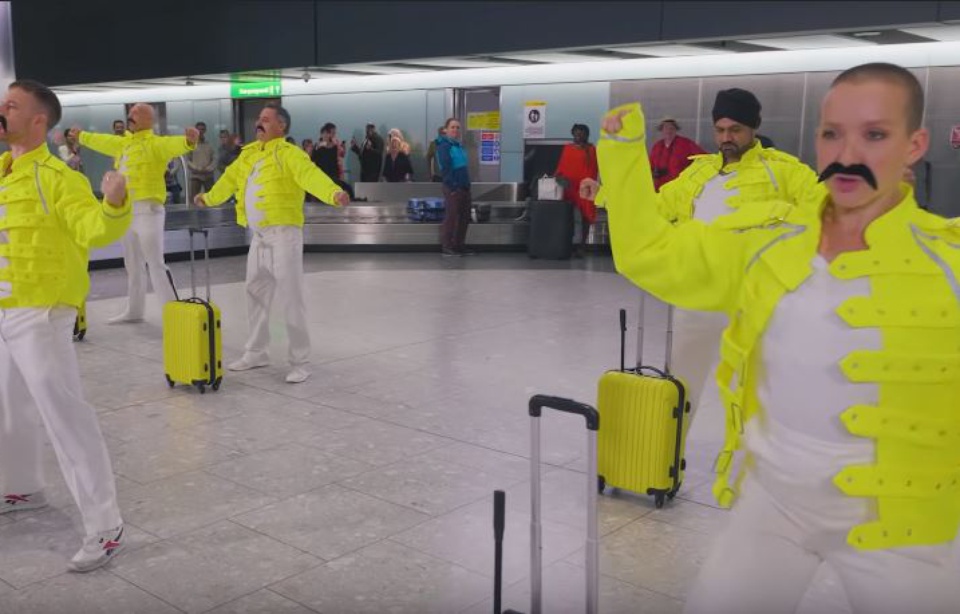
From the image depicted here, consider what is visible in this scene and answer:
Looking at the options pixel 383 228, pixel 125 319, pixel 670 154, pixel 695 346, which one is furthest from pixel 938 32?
pixel 125 319

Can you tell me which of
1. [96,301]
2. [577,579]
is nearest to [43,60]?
[96,301]

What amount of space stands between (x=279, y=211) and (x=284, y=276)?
0.49 metres

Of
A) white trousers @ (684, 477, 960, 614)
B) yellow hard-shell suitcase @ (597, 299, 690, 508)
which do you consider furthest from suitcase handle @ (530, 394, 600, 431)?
yellow hard-shell suitcase @ (597, 299, 690, 508)

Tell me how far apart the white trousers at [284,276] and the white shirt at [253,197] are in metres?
0.09

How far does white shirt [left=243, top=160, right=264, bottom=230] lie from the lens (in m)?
6.87

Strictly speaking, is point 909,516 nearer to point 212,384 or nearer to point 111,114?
point 212,384

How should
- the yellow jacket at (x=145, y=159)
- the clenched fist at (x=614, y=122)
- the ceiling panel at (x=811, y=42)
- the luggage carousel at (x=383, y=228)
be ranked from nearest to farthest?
the clenched fist at (x=614, y=122), the yellow jacket at (x=145, y=159), the ceiling panel at (x=811, y=42), the luggage carousel at (x=383, y=228)

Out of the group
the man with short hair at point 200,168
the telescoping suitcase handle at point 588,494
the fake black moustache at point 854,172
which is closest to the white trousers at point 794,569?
the telescoping suitcase handle at point 588,494

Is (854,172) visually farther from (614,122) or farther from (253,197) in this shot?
Result: (253,197)

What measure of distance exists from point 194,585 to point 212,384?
315 cm

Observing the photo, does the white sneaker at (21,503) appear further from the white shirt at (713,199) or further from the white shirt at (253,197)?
the white shirt at (713,199)

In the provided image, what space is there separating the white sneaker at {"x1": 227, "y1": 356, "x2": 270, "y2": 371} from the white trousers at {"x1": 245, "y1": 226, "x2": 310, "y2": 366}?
18.7 inches

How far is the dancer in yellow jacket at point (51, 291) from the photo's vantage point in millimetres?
3766

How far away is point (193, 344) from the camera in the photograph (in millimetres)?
6531
